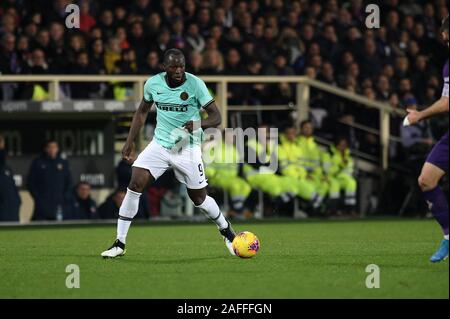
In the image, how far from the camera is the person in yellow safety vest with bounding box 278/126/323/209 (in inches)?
796

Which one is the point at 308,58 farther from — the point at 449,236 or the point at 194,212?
the point at 449,236

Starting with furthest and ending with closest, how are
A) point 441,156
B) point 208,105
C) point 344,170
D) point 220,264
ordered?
point 344,170
point 208,105
point 220,264
point 441,156

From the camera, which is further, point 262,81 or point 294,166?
point 262,81

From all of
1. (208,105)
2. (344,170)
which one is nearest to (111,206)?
(344,170)

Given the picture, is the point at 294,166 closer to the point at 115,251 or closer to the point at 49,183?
the point at 49,183

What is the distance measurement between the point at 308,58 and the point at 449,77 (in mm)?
12479

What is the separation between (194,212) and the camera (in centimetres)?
2077

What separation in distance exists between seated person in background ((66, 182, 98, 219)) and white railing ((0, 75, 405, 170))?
1647 millimetres

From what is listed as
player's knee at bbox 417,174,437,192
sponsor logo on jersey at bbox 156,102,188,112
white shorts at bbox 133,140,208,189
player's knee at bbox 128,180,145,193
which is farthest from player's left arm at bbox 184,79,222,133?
player's knee at bbox 417,174,437,192

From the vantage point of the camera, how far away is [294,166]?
20281 mm

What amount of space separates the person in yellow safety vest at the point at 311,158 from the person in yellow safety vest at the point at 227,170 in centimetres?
121

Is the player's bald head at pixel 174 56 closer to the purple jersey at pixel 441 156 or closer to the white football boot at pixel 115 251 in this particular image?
the white football boot at pixel 115 251

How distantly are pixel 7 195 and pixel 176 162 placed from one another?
7563 mm
